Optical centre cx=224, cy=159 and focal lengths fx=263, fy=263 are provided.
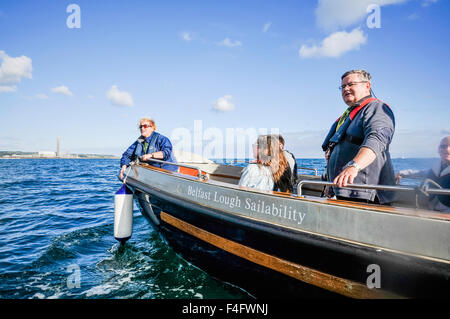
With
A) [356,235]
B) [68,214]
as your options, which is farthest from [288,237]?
[68,214]

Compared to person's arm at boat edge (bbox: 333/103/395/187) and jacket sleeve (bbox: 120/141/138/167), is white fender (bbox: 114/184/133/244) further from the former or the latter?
person's arm at boat edge (bbox: 333/103/395/187)

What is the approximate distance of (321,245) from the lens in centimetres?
229

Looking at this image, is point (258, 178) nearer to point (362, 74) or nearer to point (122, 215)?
point (362, 74)

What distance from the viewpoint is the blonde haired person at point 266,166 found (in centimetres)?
317

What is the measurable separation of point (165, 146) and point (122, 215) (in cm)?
154

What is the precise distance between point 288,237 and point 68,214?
7442 mm

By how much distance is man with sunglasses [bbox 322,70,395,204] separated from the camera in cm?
217

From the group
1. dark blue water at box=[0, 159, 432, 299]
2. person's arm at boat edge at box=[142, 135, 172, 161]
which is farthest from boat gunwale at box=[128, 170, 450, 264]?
person's arm at boat edge at box=[142, 135, 172, 161]

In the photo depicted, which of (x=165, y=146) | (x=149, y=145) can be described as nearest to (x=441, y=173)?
(x=165, y=146)

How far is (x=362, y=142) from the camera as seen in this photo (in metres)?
2.50

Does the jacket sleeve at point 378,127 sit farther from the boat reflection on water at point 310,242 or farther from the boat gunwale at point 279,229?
the boat gunwale at point 279,229

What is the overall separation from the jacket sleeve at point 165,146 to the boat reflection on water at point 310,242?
1541mm

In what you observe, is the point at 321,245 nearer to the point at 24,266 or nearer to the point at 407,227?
the point at 407,227

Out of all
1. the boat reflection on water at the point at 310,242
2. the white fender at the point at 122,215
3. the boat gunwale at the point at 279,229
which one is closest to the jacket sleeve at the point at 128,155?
the white fender at the point at 122,215
